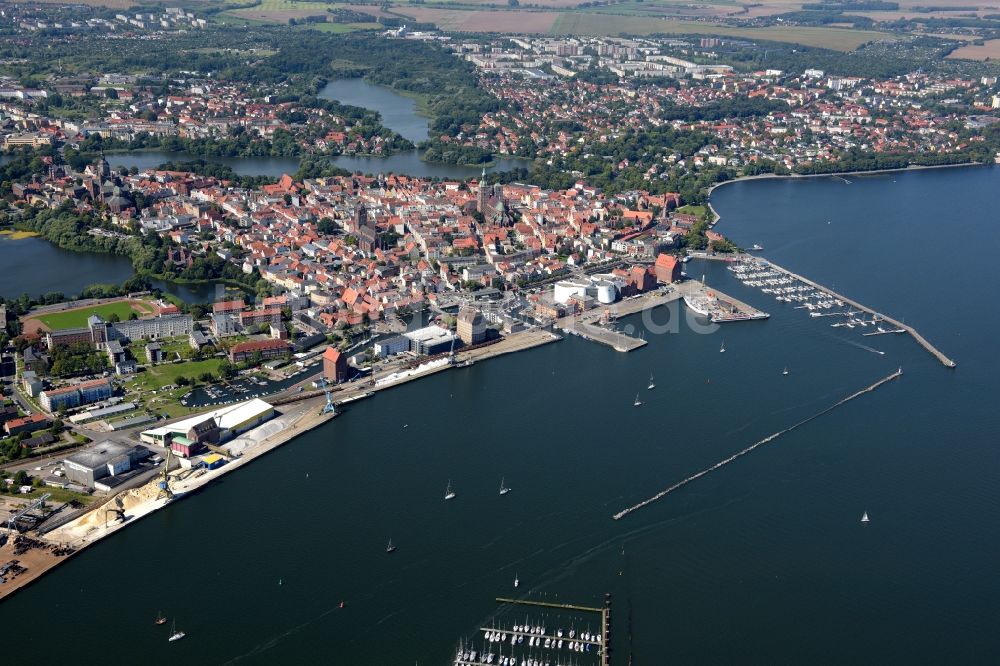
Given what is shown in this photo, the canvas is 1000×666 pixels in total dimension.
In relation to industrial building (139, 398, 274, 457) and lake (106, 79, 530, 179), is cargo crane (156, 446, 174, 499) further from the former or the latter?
lake (106, 79, 530, 179)

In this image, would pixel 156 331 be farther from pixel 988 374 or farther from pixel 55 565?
pixel 988 374

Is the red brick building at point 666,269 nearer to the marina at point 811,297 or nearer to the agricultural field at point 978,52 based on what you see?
the marina at point 811,297

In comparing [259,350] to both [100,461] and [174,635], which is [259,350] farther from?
[174,635]

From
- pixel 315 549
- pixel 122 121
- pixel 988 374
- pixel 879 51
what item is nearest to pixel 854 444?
pixel 988 374

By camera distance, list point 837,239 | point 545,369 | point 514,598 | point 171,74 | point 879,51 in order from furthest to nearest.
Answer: point 879,51 → point 171,74 → point 837,239 → point 545,369 → point 514,598

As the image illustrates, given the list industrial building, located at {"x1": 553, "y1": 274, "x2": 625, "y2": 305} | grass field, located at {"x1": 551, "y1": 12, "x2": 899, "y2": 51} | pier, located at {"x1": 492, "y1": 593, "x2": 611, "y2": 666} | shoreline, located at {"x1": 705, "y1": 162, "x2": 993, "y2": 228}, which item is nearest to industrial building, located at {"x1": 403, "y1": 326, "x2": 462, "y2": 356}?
industrial building, located at {"x1": 553, "y1": 274, "x2": 625, "y2": 305}

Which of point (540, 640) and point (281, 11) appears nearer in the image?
point (540, 640)

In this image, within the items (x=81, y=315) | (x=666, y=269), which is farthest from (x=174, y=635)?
(x=666, y=269)
